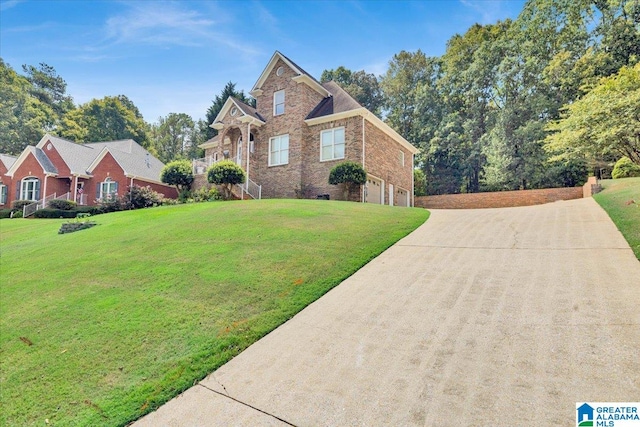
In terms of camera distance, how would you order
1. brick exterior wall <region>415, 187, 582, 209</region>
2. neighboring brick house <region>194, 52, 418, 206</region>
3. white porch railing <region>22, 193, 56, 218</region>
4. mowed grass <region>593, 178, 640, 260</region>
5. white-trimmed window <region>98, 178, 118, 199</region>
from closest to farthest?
mowed grass <region>593, 178, 640, 260</region> → neighboring brick house <region>194, 52, 418, 206</region> → brick exterior wall <region>415, 187, 582, 209</region> → white porch railing <region>22, 193, 56, 218</region> → white-trimmed window <region>98, 178, 118, 199</region>

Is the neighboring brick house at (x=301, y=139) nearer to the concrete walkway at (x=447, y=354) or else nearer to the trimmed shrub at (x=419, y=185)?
the trimmed shrub at (x=419, y=185)

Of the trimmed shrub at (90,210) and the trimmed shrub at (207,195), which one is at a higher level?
the trimmed shrub at (207,195)

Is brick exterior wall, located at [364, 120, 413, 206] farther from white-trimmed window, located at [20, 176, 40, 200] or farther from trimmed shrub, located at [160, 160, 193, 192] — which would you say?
white-trimmed window, located at [20, 176, 40, 200]

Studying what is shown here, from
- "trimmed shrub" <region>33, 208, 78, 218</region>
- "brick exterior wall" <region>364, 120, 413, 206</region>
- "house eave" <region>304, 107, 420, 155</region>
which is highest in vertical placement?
"house eave" <region>304, 107, 420, 155</region>

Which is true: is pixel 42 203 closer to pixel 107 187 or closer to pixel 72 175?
pixel 72 175

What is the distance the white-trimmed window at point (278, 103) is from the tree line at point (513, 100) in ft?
44.5

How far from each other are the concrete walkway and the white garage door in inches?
536

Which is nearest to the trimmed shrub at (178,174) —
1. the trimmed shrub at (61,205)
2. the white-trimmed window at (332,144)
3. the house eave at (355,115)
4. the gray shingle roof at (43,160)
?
the house eave at (355,115)

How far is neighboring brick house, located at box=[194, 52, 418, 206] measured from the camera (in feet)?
62.5

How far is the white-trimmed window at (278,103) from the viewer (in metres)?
21.1

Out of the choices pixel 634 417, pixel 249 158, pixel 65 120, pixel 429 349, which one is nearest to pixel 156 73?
pixel 249 158

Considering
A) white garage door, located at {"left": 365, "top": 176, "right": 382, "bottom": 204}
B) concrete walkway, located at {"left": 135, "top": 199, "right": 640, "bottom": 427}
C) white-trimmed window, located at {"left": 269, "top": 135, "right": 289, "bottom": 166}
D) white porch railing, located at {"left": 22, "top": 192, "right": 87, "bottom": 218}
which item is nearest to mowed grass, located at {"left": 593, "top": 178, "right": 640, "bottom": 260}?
concrete walkway, located at {"left": 135, "top": 199, "right": 640, "bottom": 427}

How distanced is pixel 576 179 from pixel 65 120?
56623mm

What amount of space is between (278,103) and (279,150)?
3.05 metres
